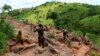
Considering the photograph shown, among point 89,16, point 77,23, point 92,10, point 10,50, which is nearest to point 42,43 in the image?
point 10,50

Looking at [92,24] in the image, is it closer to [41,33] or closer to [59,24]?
[59,24]

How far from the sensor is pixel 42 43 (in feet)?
80.4

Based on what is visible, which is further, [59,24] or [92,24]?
[92,24]

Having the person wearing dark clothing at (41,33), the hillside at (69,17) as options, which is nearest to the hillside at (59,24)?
the hillside at (69,17)

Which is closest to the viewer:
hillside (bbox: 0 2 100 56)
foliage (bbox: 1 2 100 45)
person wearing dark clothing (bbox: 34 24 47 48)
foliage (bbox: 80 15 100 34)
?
person wearing dark clothing (bbox: 34 24 47 48)

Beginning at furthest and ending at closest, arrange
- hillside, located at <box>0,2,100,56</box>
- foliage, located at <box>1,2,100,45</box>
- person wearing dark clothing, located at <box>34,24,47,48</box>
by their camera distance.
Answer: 1. foliage, located at <box>1,2,100,45</box>
2. hillside, located at <box>0,2,100,56</box>
3. person wearing dark clothing, located at <box>34,24,47,48</box>

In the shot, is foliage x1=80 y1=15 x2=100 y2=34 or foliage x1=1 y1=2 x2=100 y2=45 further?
foliage x1=80 y1=15 x2=100 y2=34

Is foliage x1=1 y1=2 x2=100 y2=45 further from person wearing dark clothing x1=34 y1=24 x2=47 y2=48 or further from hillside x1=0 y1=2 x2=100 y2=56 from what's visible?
person wearing dark clothing x1=34 y1=24 x2=47 y2=48

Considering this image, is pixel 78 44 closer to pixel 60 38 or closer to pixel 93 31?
pixel 60 38

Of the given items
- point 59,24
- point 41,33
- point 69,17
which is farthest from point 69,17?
point 41,33

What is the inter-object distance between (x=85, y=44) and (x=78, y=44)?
2.13 m

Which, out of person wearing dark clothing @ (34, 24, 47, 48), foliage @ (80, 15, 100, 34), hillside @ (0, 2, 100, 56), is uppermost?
person wearing dark clothing @ (34, 24, 47, 48)

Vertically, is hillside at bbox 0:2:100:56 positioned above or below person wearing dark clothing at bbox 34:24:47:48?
below

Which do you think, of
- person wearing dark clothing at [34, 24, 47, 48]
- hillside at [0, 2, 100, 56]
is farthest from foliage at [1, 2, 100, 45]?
person wearing dark clothing at [34, 24, 47, 48]
